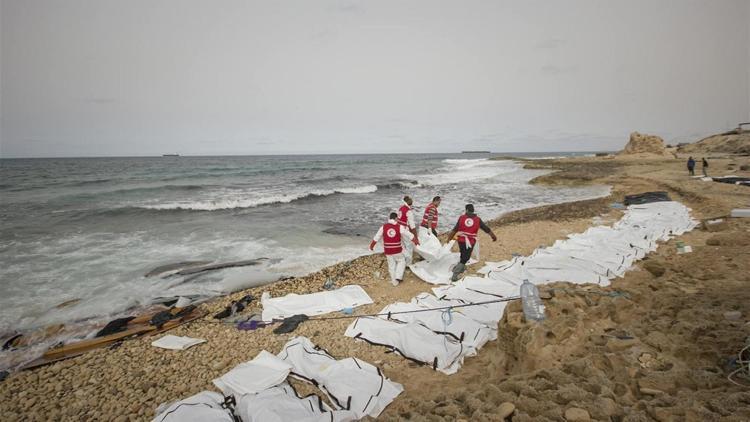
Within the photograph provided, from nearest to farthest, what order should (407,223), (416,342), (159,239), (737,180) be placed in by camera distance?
(416,342) → (407,223) → (159,239) → (737,180)

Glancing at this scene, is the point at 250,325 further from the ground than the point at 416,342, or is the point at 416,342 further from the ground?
the point at 416,342

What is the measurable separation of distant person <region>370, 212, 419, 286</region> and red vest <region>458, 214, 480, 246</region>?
142 centimetres

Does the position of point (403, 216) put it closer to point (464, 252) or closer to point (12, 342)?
point (464, 252)

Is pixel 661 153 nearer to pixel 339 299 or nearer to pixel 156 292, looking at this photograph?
pixel 339 299

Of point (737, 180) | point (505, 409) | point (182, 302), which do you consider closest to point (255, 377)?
point (505, 409)

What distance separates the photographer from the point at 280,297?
6.57 meters

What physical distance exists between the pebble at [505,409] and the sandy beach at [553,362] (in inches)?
0.8

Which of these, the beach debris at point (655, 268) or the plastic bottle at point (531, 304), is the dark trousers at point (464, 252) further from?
the beach debris at point (655, 268)

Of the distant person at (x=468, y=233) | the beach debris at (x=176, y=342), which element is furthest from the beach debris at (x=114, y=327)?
the distant person at (x=468, y=233)

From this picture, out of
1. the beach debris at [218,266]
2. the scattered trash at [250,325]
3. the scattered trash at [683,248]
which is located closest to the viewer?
the scattered trash at [250,325]

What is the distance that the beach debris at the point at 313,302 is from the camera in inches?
233

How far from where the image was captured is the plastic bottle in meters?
3.72

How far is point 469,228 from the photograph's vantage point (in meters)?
6.96

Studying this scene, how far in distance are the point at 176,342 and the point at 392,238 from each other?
4395 millimetres
